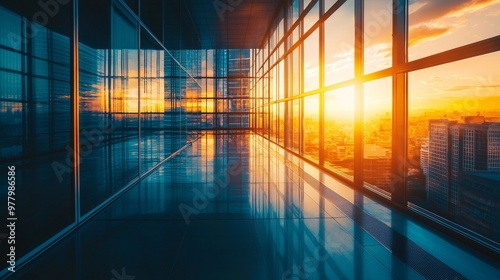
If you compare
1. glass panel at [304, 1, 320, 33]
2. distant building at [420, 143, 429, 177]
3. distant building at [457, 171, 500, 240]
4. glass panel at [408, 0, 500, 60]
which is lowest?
distant building at [457, 171, 500, 240]

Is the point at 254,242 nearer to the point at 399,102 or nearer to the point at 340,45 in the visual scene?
the point at 399,102

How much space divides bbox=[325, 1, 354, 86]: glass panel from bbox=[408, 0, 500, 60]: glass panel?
2.32 meters

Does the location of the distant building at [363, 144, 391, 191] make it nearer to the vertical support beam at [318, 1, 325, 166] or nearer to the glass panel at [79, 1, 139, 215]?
the vertical support beam at [318, 1, 325, 166]

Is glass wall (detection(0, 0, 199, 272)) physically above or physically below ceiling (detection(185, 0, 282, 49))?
below

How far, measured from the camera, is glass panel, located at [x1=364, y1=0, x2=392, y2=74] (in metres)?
4.86

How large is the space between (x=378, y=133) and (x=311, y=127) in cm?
425

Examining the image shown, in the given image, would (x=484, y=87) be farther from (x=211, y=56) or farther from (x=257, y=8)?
(x=211, y=56)

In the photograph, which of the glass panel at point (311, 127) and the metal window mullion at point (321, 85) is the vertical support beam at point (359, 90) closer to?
the metal window mullion at point (321, 85)

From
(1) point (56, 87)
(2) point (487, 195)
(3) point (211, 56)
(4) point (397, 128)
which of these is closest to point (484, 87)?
(2) point (487, 195)

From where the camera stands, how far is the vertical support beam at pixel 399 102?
432 centimetres

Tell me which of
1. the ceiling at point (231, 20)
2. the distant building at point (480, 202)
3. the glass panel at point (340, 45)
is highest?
the ceiling at point (231, 20)

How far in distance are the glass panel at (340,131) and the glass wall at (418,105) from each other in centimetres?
2

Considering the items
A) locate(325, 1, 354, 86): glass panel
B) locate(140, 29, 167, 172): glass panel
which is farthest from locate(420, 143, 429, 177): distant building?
locate(140, 29, 167, 172): glass panel

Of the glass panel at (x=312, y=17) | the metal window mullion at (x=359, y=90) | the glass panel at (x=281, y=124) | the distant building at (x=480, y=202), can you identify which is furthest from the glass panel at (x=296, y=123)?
the distant building at (x=480, y=202)
